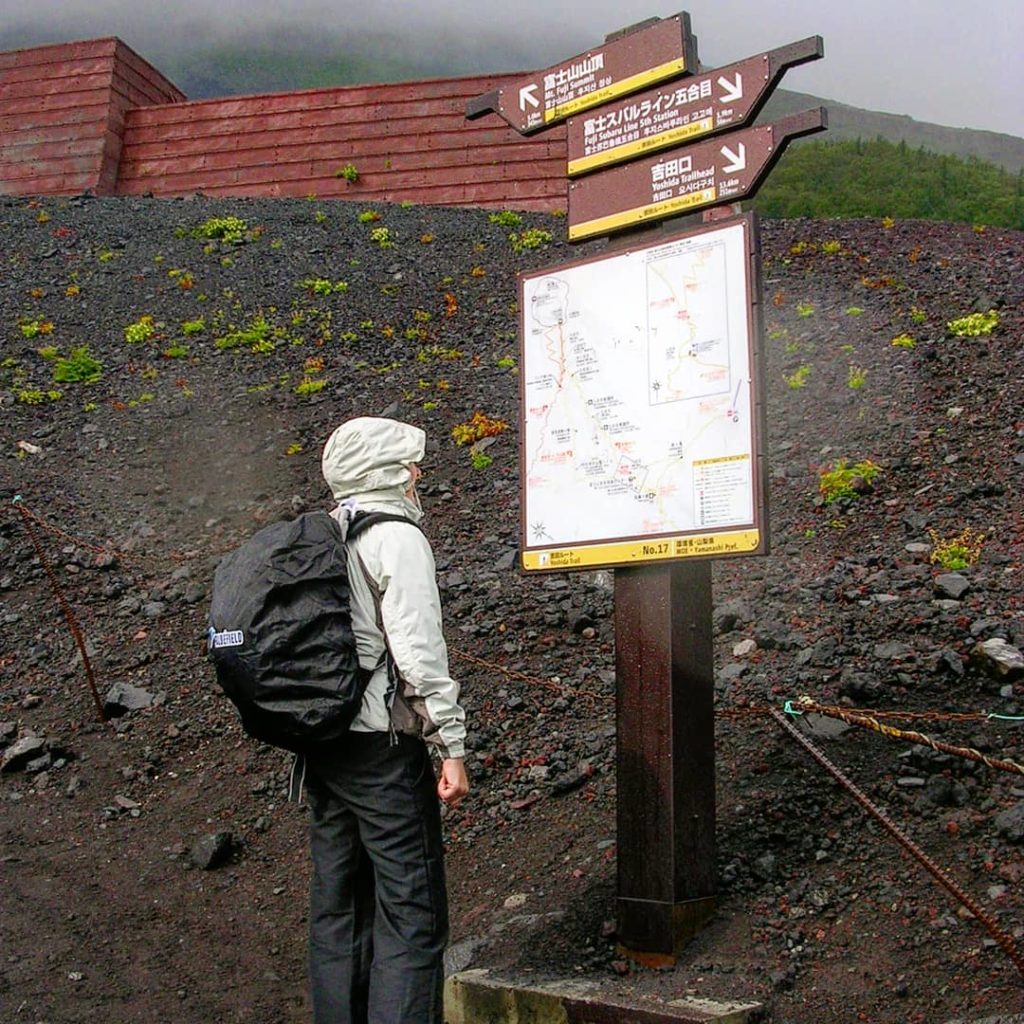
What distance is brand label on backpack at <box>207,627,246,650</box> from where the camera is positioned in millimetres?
3652

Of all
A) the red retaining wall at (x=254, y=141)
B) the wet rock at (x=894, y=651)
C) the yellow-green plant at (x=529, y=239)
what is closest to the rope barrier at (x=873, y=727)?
the wet rock at (x=894, y=651)

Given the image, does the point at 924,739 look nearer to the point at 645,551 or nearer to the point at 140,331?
the point at 645,551

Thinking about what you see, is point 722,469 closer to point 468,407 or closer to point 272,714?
point 272,714

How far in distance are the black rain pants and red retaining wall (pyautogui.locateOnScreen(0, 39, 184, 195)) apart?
65.0 feet

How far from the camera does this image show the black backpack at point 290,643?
3.65 metres

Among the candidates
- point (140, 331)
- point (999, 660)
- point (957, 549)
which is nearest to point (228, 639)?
point (999, 660)

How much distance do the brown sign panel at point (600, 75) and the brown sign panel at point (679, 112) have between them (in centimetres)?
6

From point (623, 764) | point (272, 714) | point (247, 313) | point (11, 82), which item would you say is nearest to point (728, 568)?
point (623, 764)

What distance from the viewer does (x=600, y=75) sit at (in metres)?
5.01

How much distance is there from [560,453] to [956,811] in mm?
2102

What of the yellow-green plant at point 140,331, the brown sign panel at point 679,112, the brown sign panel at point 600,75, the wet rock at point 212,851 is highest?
the yellow-green plant at point 140,331

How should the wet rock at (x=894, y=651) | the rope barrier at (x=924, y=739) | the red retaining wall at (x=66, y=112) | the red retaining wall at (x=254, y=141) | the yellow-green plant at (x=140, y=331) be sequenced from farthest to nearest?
the red retaining wall at (x=66, y=112)
the red retaining wall at (x=254, y=141)
the yellow-green plant at (x=140, y=331)
the wet rock at (x=894, y=651)
the rope barrier at (x=924, y=739)

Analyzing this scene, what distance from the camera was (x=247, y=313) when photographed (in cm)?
1550

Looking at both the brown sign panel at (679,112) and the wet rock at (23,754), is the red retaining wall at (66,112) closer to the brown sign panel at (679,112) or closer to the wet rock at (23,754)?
the wet rock at (23,754)
